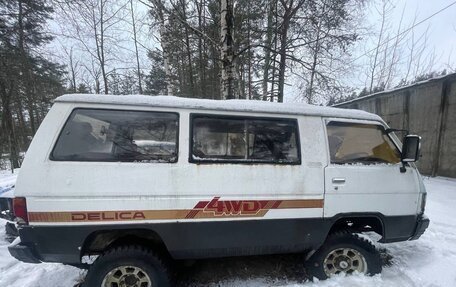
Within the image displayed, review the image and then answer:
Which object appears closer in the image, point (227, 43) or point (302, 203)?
point (302, 203)

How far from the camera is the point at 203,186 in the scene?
262 cm

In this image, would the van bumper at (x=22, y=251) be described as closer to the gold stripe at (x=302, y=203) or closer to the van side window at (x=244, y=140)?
the van side window at (x=244, y=140)

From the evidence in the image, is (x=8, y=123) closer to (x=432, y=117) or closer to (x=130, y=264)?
(x=130, y=264)

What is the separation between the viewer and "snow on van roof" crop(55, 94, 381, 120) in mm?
2553

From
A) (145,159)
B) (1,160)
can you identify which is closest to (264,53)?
(145,159)

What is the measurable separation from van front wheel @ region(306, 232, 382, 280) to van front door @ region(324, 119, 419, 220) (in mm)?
393

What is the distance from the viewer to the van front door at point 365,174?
9.66 feet

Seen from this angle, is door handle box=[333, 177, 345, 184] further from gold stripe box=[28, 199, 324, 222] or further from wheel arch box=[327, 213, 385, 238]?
gold stripe box=[28, 199, 324, 222]

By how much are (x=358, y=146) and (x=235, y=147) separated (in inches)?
60.4

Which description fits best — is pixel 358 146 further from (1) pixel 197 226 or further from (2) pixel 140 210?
(2) pixel 140 210

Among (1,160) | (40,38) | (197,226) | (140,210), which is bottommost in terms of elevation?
(1,160)

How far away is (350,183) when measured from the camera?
2.96 metres

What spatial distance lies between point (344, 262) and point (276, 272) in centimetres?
85

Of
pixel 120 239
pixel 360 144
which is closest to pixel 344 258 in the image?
pixel 360 144
